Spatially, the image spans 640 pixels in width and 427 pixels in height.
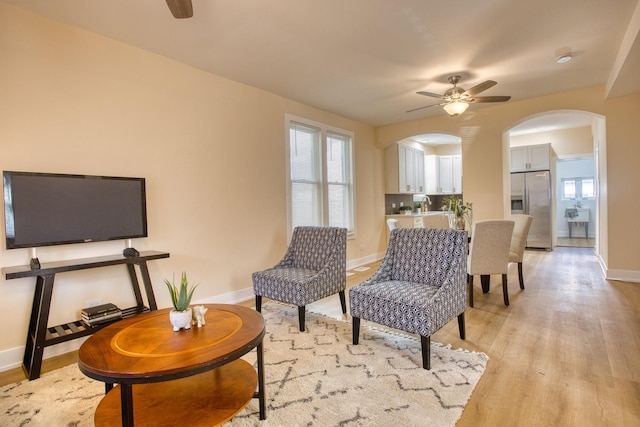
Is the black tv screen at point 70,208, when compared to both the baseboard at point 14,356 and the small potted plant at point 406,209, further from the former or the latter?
the small potted plant at point 406,209

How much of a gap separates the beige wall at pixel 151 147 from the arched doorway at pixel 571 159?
4183 mm

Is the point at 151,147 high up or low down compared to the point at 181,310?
up

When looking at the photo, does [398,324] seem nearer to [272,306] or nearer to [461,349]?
[461,349]

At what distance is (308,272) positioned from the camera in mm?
3340

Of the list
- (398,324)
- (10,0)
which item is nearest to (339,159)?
(398,324)

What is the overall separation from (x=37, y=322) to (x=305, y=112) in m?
3.95

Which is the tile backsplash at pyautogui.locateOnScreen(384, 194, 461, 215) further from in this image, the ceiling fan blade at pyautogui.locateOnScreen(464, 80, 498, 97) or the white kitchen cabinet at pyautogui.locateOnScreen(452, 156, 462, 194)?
the ceiling fan blade at pyautogui.locateOnScreen(464, 80, 498, 97)

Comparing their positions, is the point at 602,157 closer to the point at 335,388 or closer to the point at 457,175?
the point at 457,175

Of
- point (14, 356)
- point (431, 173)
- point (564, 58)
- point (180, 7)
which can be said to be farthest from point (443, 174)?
point (14, 356)

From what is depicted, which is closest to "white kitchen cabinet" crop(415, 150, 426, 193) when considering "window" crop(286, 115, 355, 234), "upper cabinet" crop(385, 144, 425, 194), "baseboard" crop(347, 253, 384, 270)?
"upper cabinet" crop(385, 144, 425, 194)

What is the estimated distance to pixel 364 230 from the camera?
6.19 meters

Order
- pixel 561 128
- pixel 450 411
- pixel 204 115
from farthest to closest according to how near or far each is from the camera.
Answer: pixel 561 128 → pixel 204 115 → pixel 450 411

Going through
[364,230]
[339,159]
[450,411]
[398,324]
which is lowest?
[450,411]

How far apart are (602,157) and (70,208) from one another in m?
6.71
